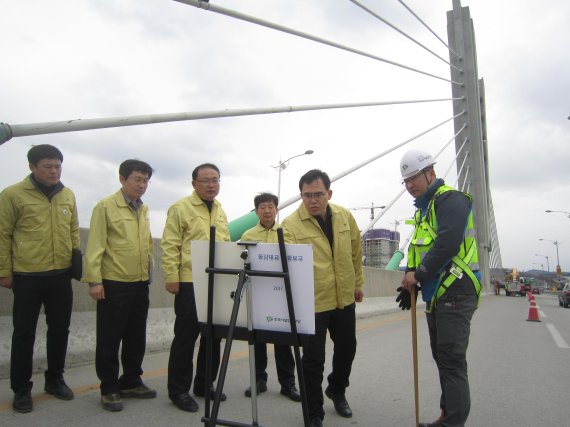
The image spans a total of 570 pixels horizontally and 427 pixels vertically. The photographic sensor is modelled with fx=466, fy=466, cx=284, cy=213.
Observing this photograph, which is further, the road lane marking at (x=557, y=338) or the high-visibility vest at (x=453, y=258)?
the road lane marking at (x=557, y=338)

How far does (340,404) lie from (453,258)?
1.56 meters

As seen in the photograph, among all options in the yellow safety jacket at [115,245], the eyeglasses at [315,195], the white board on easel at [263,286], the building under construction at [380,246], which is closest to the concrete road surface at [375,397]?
the yellow safety jacket at [115,245]

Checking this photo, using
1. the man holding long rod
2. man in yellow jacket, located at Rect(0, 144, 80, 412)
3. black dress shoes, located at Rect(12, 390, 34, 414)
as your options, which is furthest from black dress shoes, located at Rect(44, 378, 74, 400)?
the man holding long rod

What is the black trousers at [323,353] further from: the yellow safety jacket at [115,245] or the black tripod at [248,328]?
the yellow safety jacket at [115,245]

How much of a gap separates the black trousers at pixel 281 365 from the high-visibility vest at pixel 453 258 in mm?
1664

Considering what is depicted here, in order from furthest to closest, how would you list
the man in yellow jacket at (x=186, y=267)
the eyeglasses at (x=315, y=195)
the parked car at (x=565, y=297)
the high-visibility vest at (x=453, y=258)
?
the parked car at (x=565, y=297)
the man in yellow jacket at (x=186, y=267)
the eyeglasses at (x=315, y=195)
the high-visibility vest at (x=453, y=258)

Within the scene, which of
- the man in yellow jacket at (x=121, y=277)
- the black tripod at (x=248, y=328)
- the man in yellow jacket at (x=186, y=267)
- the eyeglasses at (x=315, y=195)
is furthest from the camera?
the man in yellow jacket at (x=186, y=267)

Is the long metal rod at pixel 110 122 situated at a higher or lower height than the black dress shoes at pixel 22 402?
higher

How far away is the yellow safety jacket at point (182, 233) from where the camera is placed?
389 centimetres

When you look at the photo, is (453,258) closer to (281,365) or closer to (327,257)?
(327,257)

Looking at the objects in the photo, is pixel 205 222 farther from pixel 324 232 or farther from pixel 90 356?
pixel 90 356

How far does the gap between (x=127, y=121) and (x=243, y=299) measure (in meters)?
2.73

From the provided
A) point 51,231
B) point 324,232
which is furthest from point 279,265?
point 51,231

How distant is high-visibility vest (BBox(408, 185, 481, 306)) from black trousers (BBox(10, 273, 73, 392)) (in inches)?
114
